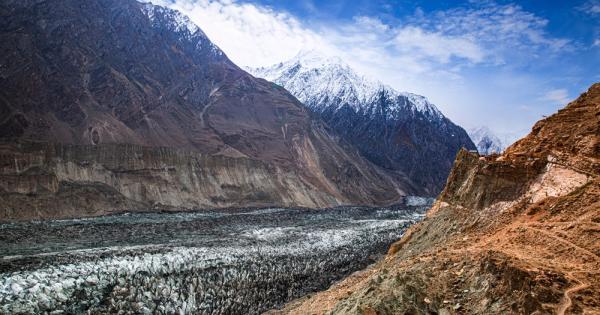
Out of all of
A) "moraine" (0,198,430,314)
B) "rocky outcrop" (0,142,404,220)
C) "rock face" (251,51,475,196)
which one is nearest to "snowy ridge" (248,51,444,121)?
"rock face" (251,51,475,196)

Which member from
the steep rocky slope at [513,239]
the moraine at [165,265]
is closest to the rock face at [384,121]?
the moraine at [165,265]

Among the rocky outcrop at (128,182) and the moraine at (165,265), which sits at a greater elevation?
the rocky outcrop at (128,182)

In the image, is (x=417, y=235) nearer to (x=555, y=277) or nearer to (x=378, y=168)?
(x=555, y=277)

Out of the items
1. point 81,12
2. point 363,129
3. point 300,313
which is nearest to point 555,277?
point 300,313

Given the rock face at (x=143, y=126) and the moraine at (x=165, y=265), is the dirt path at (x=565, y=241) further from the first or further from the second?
the rock face at (x=143, y=126)

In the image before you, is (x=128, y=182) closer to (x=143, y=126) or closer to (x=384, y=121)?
(x=143, y=126)

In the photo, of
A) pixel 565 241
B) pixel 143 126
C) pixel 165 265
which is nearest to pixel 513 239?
pixel 565 241

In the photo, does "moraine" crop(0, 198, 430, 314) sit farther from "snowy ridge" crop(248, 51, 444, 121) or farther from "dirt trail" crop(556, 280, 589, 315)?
"snowy ridge" crop(248, 51, 444, 121)
